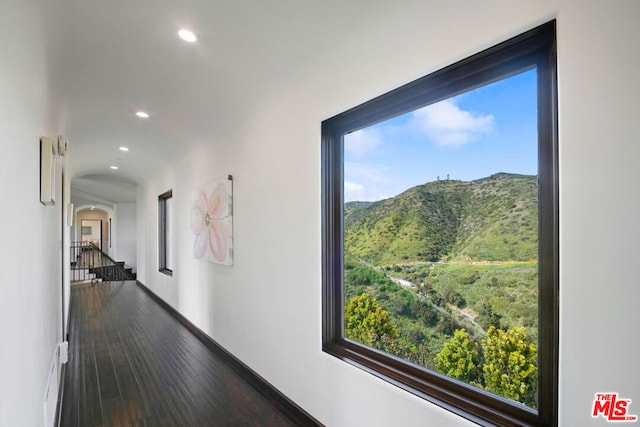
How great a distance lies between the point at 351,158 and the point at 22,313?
176cm

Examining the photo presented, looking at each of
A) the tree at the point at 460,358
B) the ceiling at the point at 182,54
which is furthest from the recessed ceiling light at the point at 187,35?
the tree at the point at 460,358

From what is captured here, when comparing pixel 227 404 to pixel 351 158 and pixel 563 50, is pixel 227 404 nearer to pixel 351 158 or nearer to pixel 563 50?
pixel 351 158

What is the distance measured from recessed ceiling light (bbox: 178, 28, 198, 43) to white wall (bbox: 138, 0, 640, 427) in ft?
2.09

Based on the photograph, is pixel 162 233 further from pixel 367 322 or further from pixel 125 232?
pixel 125 232

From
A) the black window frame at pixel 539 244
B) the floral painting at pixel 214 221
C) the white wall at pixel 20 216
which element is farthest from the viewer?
the floral painting at pixel 214 221

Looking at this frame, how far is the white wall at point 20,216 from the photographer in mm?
819

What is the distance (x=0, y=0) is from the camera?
→ 2.52ft

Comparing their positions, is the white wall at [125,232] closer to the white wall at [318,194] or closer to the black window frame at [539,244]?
the white wall at [318,194]

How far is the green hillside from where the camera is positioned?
1336 mm

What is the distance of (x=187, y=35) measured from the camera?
200 cm

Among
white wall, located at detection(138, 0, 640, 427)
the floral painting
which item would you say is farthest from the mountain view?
the floral painting

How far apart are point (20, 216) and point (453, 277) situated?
5.76 ft

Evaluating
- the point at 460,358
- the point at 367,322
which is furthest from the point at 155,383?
the point at 460,358

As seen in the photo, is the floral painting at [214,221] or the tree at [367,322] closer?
the tree at [367,322]
